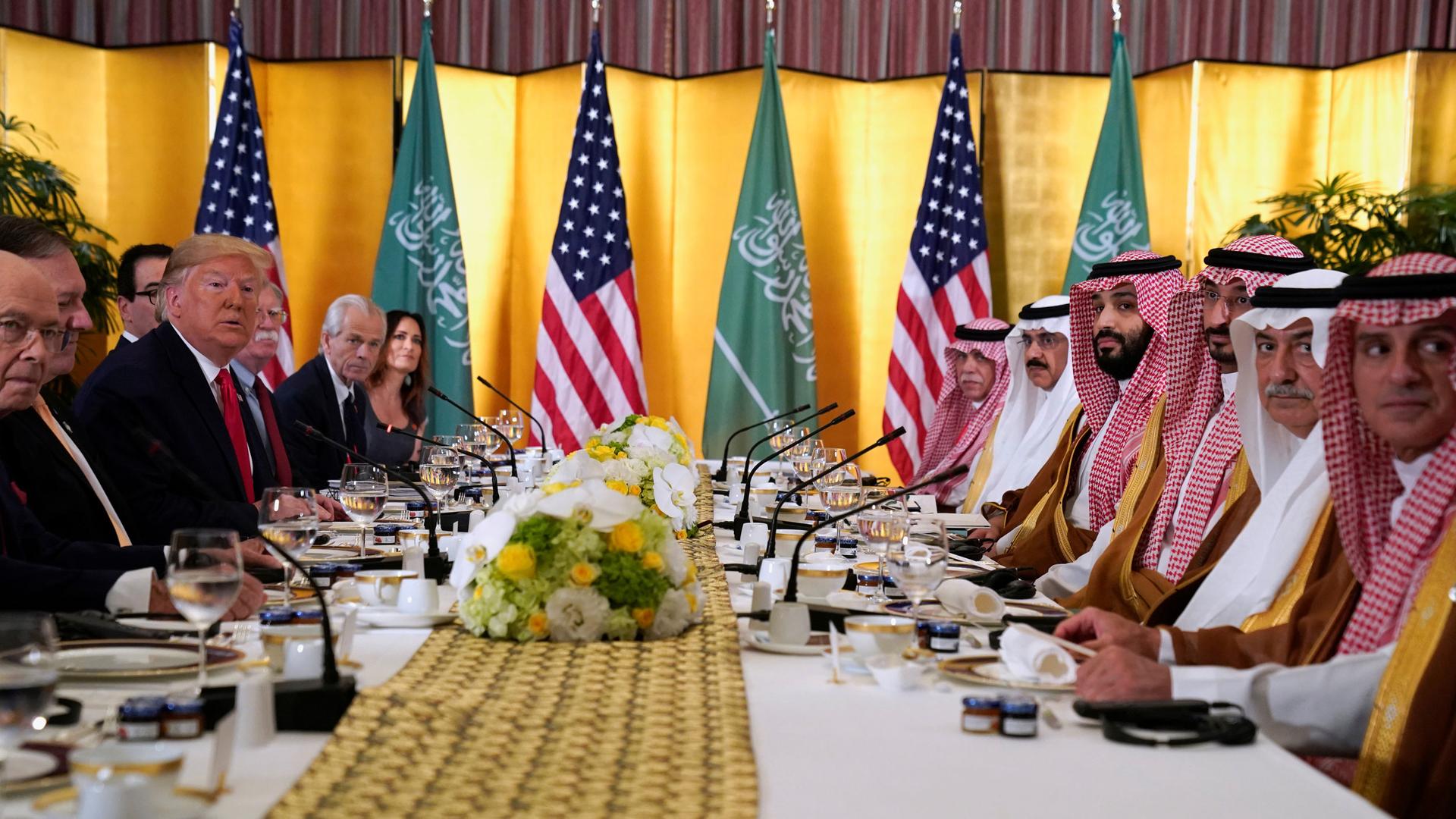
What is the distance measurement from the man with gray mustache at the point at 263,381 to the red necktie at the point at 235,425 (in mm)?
240

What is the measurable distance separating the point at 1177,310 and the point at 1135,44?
16.0ft

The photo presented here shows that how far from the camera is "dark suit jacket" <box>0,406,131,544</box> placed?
10.0 ft

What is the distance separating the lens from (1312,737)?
2.12 meters

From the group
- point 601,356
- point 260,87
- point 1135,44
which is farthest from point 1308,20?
point 260,87

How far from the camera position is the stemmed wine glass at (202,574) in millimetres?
1768

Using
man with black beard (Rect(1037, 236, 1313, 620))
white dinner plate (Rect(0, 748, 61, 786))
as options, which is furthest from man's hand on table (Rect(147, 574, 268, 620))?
man with black beard (Rect(1037, 236, 1313, 620))

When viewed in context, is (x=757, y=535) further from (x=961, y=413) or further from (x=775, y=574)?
(x=961, y=413)

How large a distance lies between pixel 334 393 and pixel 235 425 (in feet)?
6.15

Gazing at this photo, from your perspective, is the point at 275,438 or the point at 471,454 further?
the point at 471,454

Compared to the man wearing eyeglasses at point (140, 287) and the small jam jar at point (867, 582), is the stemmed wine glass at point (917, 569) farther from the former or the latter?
the man wearing eyeglasses at point (140, 287)

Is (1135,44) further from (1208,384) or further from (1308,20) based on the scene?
(1208,384)

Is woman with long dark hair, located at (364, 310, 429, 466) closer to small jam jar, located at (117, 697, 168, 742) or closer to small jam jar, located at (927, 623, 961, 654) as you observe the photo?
small jam jar, located at (927, 623, 961, 654)

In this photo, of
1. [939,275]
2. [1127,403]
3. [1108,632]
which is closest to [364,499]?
[1108,632]

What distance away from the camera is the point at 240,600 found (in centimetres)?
234
